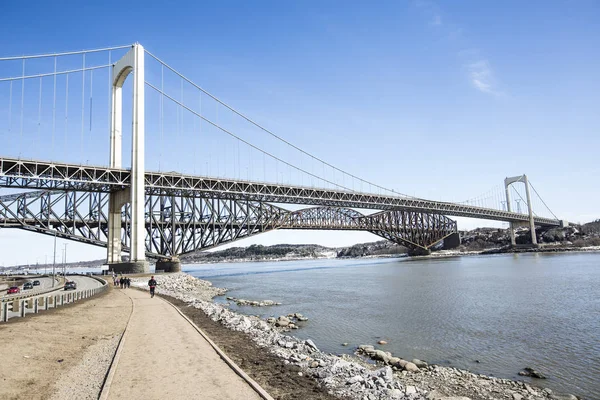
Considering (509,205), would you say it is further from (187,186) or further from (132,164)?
(132,164)

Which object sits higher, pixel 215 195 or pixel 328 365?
pixel 215 195

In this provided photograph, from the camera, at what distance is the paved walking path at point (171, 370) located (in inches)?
309

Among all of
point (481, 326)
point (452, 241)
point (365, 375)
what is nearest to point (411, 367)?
point (365, 375)

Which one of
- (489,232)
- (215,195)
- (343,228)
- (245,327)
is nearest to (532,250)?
(489,232)

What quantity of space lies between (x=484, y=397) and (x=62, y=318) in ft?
53.1

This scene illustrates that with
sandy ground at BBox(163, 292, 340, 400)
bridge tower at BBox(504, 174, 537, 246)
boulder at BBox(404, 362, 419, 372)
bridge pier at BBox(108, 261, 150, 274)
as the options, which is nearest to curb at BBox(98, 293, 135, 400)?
sandy ground at BBox(163, 292, 340, 400)

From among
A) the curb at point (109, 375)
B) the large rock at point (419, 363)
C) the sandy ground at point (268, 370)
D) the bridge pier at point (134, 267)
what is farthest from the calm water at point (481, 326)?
the bridge pier at point (134, 267)

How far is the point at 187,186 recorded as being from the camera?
6119 cm

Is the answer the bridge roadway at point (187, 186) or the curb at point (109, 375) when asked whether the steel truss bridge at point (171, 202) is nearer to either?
the bridge roadway at point (187, 186)

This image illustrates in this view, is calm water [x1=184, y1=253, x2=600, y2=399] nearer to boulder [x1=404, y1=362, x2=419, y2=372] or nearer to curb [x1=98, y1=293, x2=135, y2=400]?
boulder [x1=404, y1=362, x2=419, y2=372]

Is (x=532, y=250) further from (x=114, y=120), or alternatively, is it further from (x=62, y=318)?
(x=62, y=318)

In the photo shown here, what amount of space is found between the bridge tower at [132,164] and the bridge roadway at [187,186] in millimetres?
2885

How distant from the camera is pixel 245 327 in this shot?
55.5 feet

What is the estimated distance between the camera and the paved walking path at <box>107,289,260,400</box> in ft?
25.7
